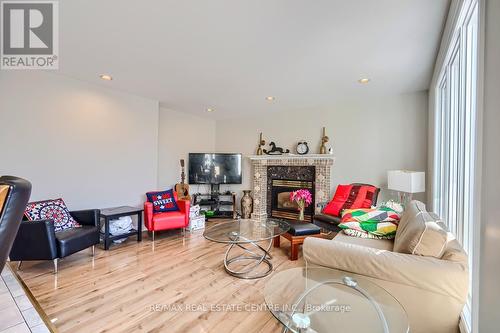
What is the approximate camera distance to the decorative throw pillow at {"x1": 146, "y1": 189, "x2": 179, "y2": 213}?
4.04 m

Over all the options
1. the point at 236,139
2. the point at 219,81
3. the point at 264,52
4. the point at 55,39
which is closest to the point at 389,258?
the point at 264,52

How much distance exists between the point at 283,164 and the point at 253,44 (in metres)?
3.19

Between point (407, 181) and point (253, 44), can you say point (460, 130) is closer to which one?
point (407, 181)

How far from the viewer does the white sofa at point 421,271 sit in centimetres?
130

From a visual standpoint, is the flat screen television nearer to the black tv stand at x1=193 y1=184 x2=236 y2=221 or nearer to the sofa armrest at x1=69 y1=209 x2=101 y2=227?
the black tv stand at x1=193 y1=184 x2=236 y2=221

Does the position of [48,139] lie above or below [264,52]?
below

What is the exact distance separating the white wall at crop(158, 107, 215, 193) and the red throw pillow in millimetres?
3336

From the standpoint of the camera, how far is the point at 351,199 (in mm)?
3852

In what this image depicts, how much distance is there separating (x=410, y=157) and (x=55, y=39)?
16.7 feet

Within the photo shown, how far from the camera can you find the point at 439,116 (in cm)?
287

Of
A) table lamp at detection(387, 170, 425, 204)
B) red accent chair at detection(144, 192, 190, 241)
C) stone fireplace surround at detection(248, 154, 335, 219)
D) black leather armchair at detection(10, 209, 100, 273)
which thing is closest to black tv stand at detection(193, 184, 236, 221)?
stone fireplace surround at detection(248, 154, 335, 219)

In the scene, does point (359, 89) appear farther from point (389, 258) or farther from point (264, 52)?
point (389, 258)

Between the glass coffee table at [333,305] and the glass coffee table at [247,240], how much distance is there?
42.3 inches

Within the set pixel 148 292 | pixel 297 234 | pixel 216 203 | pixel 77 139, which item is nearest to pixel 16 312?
pixel 148 292
